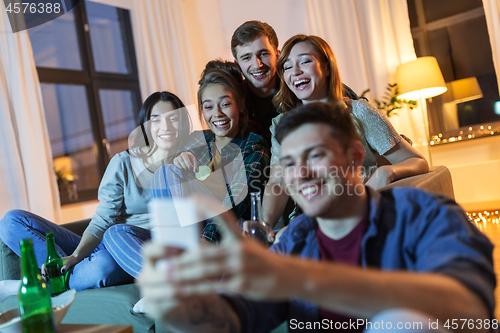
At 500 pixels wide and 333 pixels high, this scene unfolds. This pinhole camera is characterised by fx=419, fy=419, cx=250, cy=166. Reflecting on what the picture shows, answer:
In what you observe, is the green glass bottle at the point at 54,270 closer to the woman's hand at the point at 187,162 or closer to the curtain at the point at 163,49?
the woman's hand at the point at 187,162

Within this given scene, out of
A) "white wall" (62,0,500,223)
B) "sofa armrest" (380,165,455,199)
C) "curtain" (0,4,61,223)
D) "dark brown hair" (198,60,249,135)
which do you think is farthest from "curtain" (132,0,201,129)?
"sofa armrest" (380,165,455,199)

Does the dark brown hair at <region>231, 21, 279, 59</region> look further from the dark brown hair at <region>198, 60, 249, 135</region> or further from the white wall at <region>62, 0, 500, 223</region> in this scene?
the white wall at <region>62, 0, 500, 223</region>

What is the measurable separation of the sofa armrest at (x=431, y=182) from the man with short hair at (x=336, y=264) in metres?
0.43

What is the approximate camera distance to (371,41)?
4.32m

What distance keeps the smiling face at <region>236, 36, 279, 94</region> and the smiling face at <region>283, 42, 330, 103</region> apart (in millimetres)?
280

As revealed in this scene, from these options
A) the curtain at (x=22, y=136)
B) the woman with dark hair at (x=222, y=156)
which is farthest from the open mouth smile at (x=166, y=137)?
the curtain at (x=22, y=136)

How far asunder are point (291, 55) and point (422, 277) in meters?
1.48

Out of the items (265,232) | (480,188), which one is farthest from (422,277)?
(480,188)

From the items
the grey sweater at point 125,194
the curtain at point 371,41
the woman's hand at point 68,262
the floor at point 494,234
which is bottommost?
the floor at point 494,234

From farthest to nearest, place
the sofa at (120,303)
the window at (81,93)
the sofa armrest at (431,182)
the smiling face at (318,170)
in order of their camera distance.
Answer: the window at (81,93)
the sofa at (120,303)
the sofa armrest at (431,182)
the smiling face at (318,170)

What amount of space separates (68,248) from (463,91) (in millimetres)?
3832

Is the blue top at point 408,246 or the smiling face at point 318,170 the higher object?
the smiling face at point 318,170

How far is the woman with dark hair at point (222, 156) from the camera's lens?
187cm

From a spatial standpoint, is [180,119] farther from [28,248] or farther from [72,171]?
[72,171]
